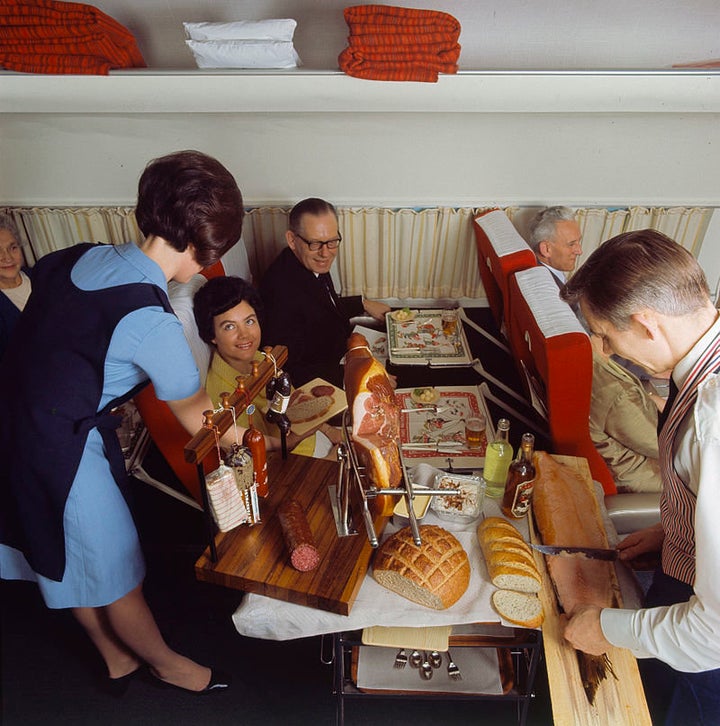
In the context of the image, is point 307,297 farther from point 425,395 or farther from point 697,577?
point 697,577

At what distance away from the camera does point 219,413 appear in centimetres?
146

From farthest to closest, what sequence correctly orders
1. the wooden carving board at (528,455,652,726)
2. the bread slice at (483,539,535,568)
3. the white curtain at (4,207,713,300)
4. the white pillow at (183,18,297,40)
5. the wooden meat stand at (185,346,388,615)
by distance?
the white curtain at (4,207,713,300) < the white pillow at (183,18,297,40) < the bread slice at (483,539,535,568) < the wooden meat stand at (185,346,388,615) < the wooden carving board at (528,455,652,726)

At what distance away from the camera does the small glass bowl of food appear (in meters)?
1.81

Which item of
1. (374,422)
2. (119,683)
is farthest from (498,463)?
(119,683)

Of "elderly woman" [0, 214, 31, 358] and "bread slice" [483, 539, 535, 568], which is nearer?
"bread slice" [483, 539, 535, 568]

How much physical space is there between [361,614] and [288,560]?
244 millimetres

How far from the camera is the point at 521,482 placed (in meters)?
1.74

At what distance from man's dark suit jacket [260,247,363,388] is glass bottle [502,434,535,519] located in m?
1.17

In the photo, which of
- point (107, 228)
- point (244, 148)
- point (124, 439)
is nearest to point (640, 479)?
point (124, 439)

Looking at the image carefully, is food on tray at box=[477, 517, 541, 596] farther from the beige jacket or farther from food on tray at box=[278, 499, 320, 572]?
the beige jacket

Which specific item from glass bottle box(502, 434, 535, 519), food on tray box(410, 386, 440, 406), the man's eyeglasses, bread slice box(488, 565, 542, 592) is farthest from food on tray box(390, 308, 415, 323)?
bread slice box(488, 565, 542, 592)

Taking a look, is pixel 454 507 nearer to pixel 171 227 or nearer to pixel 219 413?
pixel 219 413

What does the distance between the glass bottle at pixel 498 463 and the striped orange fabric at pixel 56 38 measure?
2.53m

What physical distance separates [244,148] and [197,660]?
286cm
